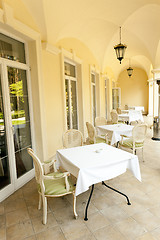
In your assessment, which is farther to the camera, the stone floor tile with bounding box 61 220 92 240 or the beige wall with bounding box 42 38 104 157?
the beige wall with bounding box 42 38 104 157

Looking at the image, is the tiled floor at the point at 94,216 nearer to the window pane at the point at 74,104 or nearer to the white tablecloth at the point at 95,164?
the white tablecloth at the point at 95,164

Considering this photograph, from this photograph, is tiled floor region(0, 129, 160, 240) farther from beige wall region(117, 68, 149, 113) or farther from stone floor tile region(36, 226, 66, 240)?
beige wall region(117, 68, 149, 113)

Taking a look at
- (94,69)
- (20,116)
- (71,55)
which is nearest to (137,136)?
(20,116)

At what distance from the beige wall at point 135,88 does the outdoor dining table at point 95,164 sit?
12908 mm

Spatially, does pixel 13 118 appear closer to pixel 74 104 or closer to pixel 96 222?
pixel 96 222

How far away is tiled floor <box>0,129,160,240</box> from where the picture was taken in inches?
74.2

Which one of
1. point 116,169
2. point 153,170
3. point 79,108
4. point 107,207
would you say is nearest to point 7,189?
point 107,207

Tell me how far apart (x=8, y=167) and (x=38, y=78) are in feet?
5.77

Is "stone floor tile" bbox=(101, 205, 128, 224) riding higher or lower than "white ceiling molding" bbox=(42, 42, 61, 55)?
lower

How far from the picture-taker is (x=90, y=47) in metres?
6.25

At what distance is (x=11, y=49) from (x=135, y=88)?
1314cm

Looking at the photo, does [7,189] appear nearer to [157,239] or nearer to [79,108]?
[157,239]

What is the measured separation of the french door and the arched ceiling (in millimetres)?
1079

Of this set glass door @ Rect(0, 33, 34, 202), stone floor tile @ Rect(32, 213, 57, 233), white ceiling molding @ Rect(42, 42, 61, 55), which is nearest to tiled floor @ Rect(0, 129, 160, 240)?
stone floor tile @ Rect(32, 213, 57, 233)
